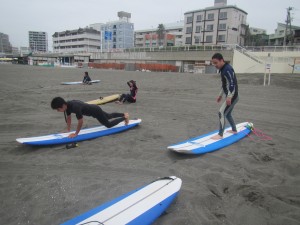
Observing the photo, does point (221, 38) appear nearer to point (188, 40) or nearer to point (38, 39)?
point (188, 40)

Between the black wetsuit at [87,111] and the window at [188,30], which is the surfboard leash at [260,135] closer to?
the black wetsuit at [87,111]

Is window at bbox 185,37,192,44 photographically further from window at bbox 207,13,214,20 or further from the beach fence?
the beach fence

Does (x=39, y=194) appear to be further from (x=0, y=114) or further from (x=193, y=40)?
(x=193, y=40)

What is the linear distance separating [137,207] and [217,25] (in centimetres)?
6096

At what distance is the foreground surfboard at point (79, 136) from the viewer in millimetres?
4948

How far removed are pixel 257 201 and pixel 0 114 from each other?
26.4 feet

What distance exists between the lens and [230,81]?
4867mm

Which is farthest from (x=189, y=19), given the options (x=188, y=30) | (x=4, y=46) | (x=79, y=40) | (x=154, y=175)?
(x=4, y=46)

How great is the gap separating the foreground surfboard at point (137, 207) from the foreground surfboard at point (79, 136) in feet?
8.67

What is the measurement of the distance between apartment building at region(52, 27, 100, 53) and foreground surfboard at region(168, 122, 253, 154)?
8951 cm

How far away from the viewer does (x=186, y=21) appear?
63062 millimetres

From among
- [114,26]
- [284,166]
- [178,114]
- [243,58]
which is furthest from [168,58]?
[114,26]

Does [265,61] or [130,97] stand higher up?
[265,61]

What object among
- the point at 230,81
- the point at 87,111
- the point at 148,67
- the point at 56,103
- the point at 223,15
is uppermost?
the point at 223,15
